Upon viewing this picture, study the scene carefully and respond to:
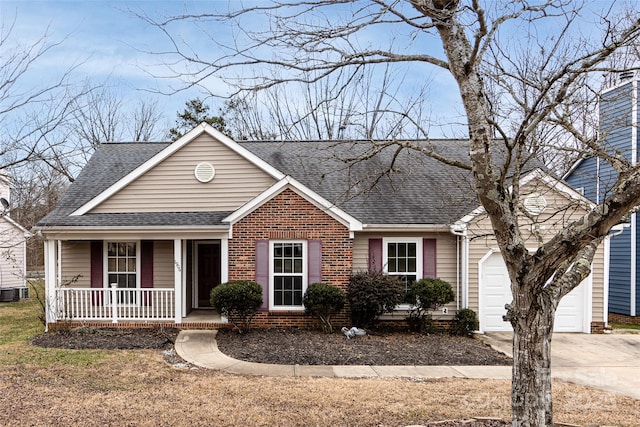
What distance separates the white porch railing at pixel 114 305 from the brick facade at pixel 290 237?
2059 mm

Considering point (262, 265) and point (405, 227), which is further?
point (405, 227)

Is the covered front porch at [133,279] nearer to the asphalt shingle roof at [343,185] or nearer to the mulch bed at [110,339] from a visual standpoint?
the mulch bed at [110,339]

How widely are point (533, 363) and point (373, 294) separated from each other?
623 centimetres

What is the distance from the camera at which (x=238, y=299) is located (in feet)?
33.3

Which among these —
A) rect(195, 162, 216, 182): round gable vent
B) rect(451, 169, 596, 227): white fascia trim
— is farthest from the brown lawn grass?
rect(195, 162, 216, 182): round gable vent

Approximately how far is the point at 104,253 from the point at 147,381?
20.8ft

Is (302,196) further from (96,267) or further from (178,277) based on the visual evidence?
(96,267)

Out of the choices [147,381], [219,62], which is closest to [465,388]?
[147,381]

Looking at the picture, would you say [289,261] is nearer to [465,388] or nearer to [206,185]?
[206,185]

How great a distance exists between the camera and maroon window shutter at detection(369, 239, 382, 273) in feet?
38.2

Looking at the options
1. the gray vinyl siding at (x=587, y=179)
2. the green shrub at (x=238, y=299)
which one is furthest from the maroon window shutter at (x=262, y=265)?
the gray vinyl siding at (x=587, y=179)

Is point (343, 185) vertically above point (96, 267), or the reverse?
point (343, 185)

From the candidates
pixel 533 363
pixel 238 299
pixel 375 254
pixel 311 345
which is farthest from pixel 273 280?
pixel 533 363

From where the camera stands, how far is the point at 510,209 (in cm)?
432
